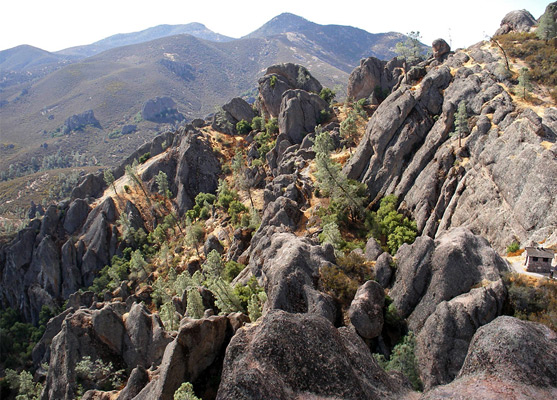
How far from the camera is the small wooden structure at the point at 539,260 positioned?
33.5 m

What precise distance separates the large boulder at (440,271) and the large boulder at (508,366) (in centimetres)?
1192

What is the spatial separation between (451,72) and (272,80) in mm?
66287

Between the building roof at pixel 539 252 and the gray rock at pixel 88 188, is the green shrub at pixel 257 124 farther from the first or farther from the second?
the building roof at pixel 539 252

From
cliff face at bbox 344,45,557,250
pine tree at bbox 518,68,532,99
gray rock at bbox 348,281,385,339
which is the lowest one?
gray rock at bbox 348,281,385,339

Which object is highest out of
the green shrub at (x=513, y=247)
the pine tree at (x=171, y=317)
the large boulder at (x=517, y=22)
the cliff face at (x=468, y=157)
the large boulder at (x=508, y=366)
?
the large boulder at (x=517, y=22)

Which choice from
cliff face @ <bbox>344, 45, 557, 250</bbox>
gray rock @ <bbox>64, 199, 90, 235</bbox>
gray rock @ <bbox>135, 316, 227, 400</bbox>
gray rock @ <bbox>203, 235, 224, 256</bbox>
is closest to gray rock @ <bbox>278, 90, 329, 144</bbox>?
cliff face @ <bbox>344, 45, 557, 250</bbox>

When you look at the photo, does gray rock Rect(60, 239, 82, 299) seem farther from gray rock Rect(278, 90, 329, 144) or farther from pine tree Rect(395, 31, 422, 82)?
pine tree Rect(395, 31, 422, 82)

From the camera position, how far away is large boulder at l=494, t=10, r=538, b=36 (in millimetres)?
85994

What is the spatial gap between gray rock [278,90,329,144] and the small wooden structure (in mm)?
80858

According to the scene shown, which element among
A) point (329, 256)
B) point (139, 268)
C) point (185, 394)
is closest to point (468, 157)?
point (329, 256)

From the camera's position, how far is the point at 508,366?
17.6 m

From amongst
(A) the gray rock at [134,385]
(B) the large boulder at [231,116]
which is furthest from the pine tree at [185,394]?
(B) the large boulder at [231,116]

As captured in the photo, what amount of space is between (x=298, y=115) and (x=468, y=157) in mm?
63419

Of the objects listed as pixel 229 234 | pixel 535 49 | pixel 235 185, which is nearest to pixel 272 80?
pixel 235 185
